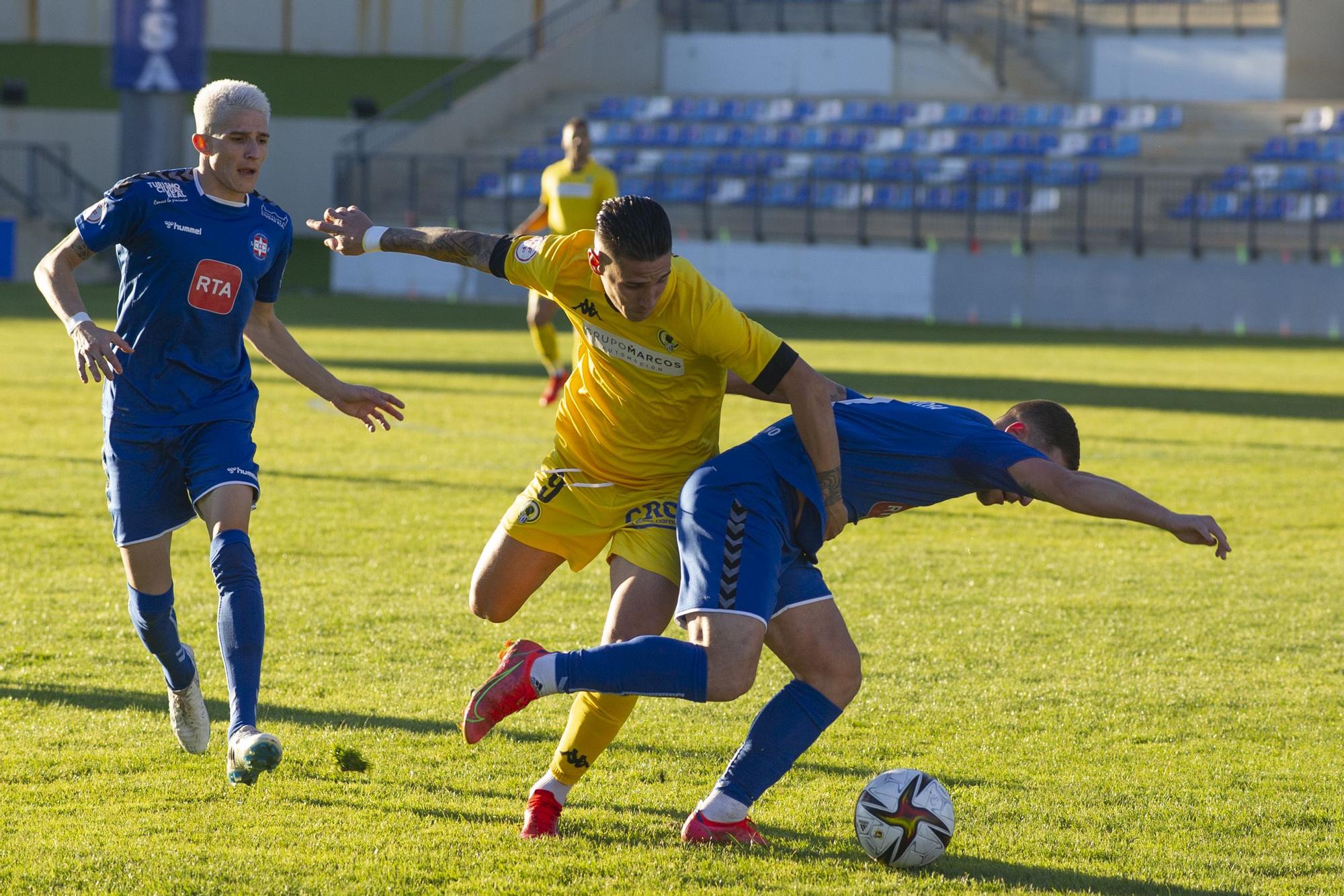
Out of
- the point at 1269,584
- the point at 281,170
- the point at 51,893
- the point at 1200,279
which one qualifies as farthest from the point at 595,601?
the point at 281,170

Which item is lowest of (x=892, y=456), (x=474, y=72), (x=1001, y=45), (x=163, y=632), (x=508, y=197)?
(x=163, y=632)

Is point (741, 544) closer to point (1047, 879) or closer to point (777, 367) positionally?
point (777, 367)

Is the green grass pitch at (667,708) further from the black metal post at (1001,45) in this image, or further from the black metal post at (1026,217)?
the black metal post at (1001,45)

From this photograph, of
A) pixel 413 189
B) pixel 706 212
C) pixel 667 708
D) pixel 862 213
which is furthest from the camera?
pixel 413 189

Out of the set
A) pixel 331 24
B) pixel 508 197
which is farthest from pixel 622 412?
pixel 331 24

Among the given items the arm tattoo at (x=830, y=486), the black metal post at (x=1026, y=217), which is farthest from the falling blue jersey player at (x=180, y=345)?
the black metal post at (x=1026, y=217)

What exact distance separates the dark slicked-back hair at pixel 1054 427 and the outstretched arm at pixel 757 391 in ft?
1.58

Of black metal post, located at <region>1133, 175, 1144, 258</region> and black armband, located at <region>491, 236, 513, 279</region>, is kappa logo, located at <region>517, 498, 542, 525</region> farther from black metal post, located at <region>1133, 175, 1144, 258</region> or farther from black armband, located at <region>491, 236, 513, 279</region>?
black metal post, located at <region>1133, 175, 1144, 258</region>

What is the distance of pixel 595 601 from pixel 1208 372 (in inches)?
550

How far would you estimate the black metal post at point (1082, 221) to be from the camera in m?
27.4

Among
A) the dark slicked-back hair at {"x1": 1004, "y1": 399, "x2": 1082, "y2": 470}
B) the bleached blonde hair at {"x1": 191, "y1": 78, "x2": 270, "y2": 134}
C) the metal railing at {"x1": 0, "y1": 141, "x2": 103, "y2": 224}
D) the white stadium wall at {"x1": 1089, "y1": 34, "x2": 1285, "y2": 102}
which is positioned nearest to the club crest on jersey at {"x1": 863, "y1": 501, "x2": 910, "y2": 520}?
the dark slicked-back hair at {"x1": 1004, "y1": 399, "x2": 1082, "y2": 470}

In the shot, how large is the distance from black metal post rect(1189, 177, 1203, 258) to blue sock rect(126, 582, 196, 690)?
78.0ft

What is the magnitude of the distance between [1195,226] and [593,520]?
23.8m

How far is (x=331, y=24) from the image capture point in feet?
125
